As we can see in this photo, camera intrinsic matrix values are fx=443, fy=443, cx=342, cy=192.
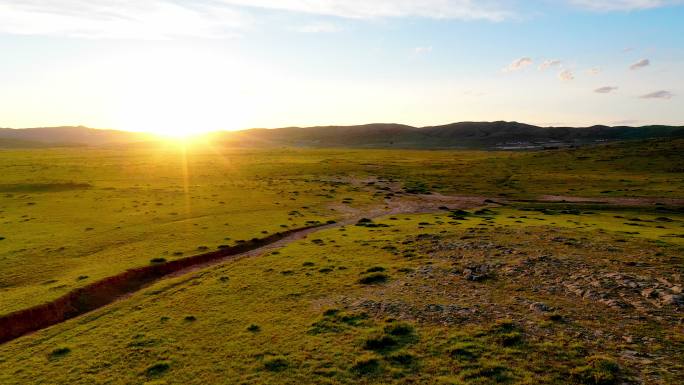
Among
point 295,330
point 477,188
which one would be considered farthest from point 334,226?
point 477,188

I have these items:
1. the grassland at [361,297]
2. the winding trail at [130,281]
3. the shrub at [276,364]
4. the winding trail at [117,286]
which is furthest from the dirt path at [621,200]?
the shrub at [276,364]

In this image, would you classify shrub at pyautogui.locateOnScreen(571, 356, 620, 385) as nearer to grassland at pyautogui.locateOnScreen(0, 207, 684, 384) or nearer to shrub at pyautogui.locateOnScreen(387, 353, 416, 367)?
grassland at pyautogui.locateOnScreen(0, 207, 684, 384)

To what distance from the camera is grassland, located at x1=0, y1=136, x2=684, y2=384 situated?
21.1 metres

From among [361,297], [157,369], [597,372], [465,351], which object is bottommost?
[157,369]

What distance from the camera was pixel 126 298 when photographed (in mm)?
33500

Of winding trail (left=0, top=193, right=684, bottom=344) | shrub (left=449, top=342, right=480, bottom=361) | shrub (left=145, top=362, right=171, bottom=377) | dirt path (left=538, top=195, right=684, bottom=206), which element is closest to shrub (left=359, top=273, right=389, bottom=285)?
shrub (left=449, top=342, right=480, bottom=361)

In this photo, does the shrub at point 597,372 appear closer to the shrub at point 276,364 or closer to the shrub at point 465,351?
the shrub at point 465,351

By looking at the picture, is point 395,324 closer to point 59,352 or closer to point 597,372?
point 597,372

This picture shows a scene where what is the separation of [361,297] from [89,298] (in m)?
20.6

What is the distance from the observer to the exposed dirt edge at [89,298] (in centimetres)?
2906

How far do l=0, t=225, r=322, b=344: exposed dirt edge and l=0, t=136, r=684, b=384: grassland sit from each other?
1336mm

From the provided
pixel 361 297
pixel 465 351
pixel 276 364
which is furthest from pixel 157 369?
pixel 465 351

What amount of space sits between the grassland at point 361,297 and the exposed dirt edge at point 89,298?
1336 millimetres

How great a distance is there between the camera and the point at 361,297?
30312 mm
